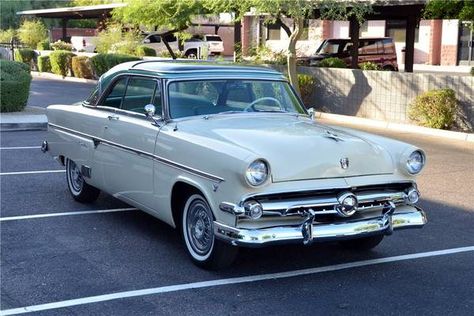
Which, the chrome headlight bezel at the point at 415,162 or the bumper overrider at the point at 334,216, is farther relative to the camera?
the chrome headlight bezel at the point at 415,162

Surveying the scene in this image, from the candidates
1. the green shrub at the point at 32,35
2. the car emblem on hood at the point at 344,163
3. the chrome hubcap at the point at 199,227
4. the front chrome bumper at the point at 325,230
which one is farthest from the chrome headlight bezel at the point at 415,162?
the green shrub at the point at 32,35

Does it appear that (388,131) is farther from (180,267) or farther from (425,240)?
(180,267)

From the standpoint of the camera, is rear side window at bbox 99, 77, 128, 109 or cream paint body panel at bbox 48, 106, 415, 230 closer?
cream paint body panel at bbox 48, 106, 415, 230

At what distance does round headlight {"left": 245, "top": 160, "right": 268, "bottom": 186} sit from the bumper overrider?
18 centimetres

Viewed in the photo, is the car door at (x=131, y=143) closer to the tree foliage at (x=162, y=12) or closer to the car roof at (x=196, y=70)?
the car roof at (x=196, y=70)

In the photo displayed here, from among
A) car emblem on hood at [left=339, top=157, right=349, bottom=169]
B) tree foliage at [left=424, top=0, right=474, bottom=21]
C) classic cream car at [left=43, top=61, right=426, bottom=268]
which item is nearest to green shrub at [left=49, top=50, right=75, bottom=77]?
tree foliage at [left=424, top=0, right=474, bottom=21]

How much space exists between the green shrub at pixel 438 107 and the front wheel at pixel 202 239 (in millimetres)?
9812

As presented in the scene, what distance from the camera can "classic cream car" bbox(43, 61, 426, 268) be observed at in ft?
16.2

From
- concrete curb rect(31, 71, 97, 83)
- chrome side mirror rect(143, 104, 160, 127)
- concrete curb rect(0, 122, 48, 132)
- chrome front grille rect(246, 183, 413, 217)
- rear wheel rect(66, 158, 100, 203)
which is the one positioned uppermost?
chrome side mirror rect(143, 104, 160, 127)

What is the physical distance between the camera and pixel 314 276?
17.7 feet

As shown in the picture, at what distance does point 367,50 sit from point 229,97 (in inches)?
754

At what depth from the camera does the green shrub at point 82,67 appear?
91.7 ft

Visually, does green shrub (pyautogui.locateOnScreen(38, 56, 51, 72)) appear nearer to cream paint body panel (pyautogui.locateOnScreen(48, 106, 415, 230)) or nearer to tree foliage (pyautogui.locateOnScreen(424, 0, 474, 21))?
tree foliage (pyautogui.locateOnScreen(424, 0, 474, 21))

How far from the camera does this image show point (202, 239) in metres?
5.50
